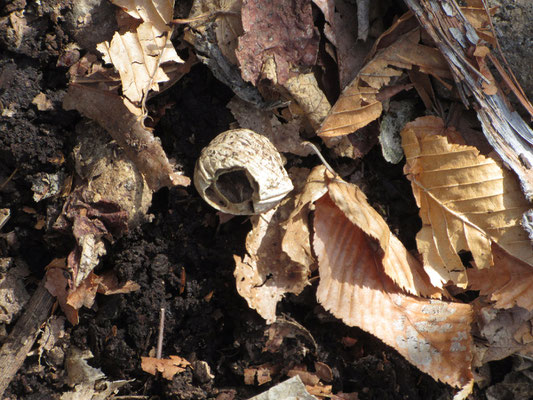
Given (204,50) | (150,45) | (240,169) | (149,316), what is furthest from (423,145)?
(149,316)

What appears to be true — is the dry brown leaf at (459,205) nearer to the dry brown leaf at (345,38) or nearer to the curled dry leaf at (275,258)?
the dry brown leaf at (345,38)

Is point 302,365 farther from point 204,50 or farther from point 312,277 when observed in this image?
point 204,50

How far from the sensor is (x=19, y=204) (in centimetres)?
259

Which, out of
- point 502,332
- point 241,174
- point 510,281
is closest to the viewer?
point 241,174

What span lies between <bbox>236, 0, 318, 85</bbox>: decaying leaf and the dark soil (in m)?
0.23

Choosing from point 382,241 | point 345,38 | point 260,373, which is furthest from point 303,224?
point 345,38

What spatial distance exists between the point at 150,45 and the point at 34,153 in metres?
0.78

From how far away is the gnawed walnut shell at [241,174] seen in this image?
2254mm

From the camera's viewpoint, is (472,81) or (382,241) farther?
(472,81)

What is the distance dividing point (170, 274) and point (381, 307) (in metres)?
1.04

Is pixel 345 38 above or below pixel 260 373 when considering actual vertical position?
above

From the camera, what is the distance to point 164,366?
7.95ft

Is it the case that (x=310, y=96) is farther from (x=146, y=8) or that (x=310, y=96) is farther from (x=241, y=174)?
(x=146, y=8)

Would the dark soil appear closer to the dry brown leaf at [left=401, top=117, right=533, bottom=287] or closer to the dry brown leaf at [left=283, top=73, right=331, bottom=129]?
the dry brown leaf at [left=283, top=73, right=331, bottom=129]
